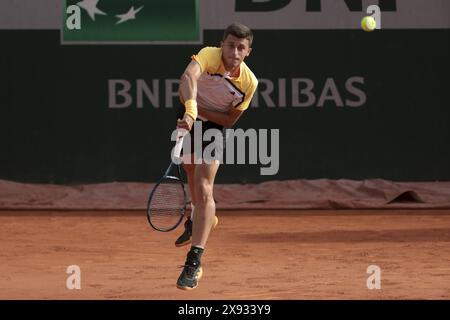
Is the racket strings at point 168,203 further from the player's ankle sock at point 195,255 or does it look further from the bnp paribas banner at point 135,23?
the bnp paribas banner at point 135,23

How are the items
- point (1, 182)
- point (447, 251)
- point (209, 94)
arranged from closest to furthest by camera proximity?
point (209, 94) → point (447, 251) → point (1, 182)

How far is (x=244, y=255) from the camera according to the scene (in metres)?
7.49

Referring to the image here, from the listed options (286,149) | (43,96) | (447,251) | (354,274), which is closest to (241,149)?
(286,149)

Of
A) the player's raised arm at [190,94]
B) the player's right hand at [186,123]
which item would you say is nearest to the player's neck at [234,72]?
the player's raised arm at [190,94]

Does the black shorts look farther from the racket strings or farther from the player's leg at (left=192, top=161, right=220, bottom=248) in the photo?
the racket strings

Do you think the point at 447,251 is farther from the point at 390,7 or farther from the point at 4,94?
the point at 4,94

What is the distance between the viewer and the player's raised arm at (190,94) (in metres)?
5.08

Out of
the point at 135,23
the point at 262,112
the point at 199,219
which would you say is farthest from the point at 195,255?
the point at 135,23

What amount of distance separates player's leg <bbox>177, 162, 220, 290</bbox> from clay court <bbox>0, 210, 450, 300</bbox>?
0.57 ft

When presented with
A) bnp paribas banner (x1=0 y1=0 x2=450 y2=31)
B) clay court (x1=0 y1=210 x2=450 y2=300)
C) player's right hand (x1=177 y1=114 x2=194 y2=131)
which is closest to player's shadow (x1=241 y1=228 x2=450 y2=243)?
clay court (x1=0 y1=210 x2=450 y2=300)

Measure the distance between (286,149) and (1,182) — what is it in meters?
3.02

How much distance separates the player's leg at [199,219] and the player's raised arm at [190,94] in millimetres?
424

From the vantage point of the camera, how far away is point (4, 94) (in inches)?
434

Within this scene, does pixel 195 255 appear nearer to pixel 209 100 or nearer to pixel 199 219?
pixel 199 219
